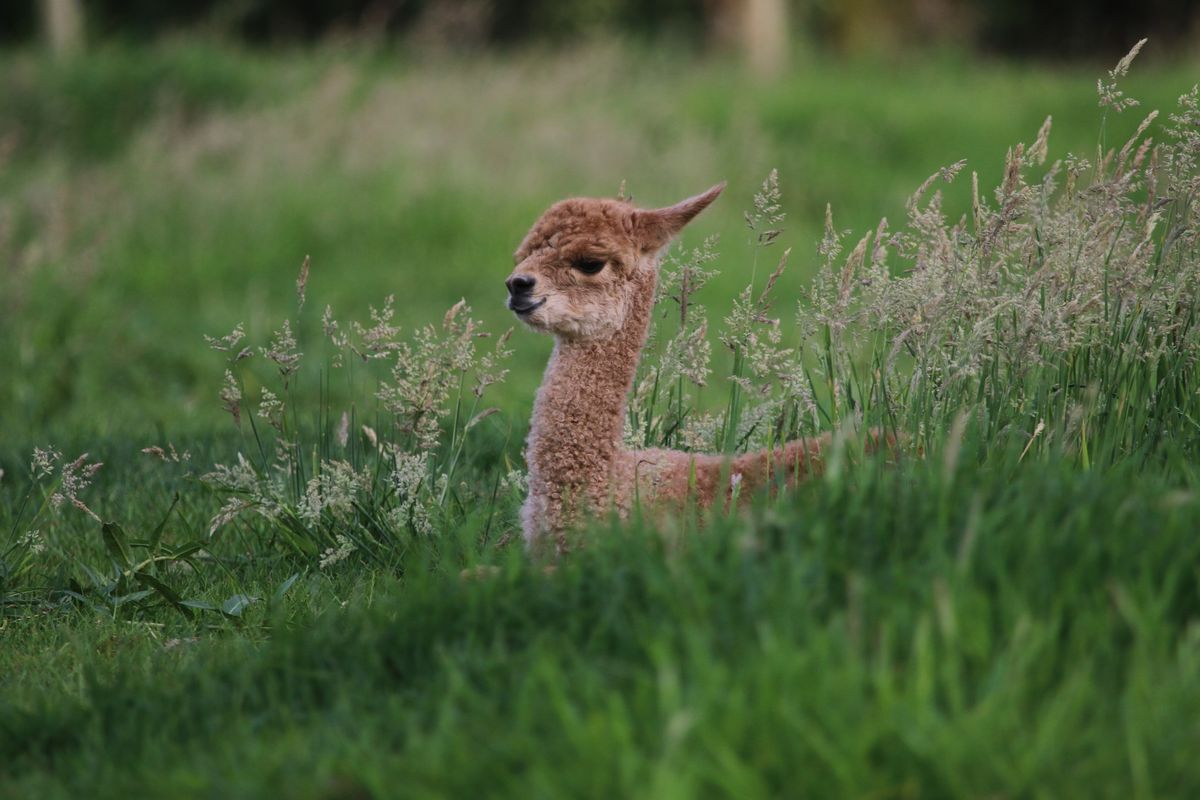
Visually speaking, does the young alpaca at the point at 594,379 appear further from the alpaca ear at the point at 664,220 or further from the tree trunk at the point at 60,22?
the tree trunk at the point at 60,22

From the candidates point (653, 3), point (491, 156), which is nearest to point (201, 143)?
point (491, 156)

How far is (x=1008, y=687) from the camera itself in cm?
271

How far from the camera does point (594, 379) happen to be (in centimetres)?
454

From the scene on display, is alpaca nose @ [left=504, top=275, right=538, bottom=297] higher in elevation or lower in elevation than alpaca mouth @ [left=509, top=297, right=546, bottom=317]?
higher

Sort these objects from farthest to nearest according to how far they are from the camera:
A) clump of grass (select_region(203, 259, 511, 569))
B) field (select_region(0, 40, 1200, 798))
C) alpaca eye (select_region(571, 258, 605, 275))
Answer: clump of grass (select_region(203, 259, 511, 569))
alpaca eye (select_region(571, 258, 605, 275))
field (select_region(0, 40, 1200, 798))

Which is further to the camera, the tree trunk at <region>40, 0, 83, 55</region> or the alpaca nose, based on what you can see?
the tree trunk at <region>40, 0, 83, 55</region>

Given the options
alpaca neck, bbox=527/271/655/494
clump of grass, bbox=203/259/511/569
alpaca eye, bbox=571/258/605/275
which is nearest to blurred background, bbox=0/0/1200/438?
clump of grass, bbox=203/259/511/569

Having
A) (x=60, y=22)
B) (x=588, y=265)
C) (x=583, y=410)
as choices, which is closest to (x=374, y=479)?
(x=583, y=410)

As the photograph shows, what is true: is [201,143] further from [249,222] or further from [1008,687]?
[1008,687]

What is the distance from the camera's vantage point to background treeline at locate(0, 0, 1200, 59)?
2683 centimetres

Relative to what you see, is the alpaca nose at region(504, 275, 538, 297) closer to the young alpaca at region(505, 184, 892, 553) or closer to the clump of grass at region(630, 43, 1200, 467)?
the young alpaca at region(505, 184, 892, 553)

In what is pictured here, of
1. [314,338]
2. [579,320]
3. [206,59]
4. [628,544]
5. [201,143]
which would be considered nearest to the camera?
[628,544]

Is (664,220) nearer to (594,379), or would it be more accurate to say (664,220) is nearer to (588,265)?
(588,265)

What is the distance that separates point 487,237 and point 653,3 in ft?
63.8
